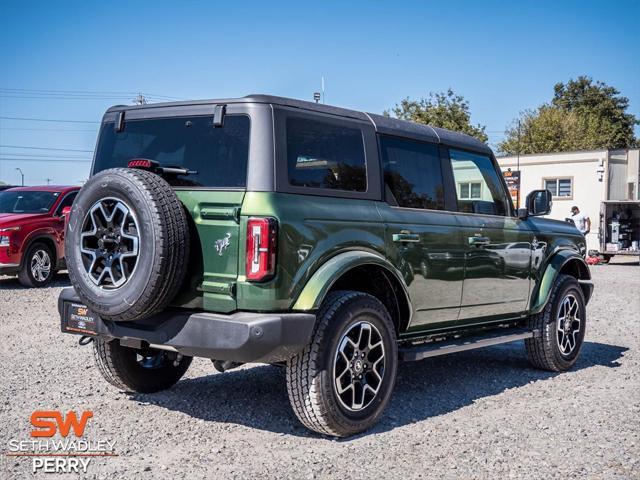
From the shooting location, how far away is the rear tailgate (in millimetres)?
4277

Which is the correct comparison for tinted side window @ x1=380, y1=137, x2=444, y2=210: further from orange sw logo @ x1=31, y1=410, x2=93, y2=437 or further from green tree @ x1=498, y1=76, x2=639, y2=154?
green tree @ x1=498, y1=76, x2=639, y2=154

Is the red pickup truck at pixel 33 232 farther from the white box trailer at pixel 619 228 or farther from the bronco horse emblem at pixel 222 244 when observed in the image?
the white box trailer at pixel 619 228

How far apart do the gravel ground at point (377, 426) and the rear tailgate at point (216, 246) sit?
923 mm

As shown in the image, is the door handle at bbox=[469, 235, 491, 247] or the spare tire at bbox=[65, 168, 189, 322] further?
the door handle at bbox=[469, 235, 491, 247]

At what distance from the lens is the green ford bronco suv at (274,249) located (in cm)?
422

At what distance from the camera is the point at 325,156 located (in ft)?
15.7

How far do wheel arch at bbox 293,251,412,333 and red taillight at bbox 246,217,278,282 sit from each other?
29 centimetres

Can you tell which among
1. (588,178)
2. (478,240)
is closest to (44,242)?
(478,240)

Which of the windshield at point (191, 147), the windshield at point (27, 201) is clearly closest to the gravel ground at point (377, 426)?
the windshield at point (191, 147)

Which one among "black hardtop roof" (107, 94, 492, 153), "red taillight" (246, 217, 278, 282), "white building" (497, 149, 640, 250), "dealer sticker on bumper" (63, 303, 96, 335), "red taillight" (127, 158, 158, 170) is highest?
"white building" (497, 149, 640, 250)

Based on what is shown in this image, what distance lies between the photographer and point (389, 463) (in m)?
4.20

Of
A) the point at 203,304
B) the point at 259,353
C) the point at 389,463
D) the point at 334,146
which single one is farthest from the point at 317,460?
the point at 334,146

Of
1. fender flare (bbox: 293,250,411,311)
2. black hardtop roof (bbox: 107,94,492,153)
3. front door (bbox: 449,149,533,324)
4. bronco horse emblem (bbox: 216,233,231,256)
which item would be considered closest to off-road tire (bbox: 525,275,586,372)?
front door (bbox: 449,149,533,324)

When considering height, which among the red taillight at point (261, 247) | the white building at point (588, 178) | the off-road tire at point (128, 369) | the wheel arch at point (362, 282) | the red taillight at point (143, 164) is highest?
the white building at point (588, 178)
